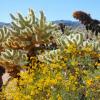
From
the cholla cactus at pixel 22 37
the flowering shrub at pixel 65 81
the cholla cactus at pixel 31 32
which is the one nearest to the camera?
the flowering shrub at pixel 65 81

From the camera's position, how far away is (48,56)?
11594 millimetres

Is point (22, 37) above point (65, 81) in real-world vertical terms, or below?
above

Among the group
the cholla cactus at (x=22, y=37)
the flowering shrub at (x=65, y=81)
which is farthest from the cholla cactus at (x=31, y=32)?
the flowering shrub at (x=65, y=81)

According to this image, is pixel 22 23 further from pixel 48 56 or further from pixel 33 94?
pixel 33 94

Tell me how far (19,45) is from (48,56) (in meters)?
1.51

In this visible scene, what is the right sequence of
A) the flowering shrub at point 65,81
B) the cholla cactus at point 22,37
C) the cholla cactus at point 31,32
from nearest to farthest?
the flowering shrub at point 65,81
the cholla cactus at point 22,37
the cholla cactus at point 31,32

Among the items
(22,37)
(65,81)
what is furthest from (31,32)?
(65,81)

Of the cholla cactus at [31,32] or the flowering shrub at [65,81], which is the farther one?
the cholla cactus at [31,32]

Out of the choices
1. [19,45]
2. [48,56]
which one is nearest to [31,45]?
[19,45]

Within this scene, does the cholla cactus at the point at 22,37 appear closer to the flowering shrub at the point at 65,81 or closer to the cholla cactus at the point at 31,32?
the cholla cactus at the point at 31,32

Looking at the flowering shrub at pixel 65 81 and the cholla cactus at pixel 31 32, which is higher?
the cholla cactus at pixel 31 32

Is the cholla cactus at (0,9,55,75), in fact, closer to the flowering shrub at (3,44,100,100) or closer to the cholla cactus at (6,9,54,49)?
the cholla cactus at (6,9,54,49)

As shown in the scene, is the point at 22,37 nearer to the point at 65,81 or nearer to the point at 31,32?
the point at 31,32

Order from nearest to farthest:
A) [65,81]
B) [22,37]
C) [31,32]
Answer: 1. [65,81]
2. [31,32]
3. [22,37]
